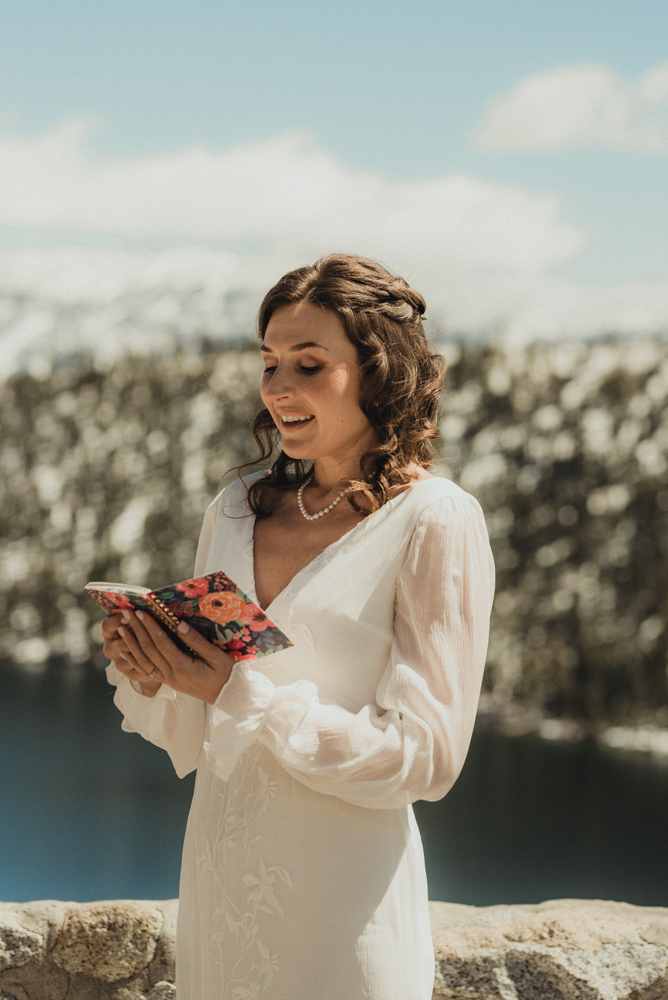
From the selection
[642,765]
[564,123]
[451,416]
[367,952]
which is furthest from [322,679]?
[564,123]

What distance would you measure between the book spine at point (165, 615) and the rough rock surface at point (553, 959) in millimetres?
Result: 1146

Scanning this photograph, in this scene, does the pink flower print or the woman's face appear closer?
the pink flower print

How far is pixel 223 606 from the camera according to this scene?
52.5 inches

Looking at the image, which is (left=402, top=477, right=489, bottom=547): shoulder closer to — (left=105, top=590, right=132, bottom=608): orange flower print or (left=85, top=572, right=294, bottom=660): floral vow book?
(left=85, top=572, right=294, bottom=660): floral vow book

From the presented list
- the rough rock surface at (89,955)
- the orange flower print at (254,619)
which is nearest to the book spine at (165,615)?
the orange flower print at (254,619)

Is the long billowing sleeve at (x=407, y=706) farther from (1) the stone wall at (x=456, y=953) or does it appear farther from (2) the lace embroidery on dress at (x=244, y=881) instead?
(1) the stone wall at (x=456, y=953)

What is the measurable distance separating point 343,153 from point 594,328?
468 cm

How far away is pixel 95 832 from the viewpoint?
16.5 feet

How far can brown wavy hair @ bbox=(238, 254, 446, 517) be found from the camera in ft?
5.02

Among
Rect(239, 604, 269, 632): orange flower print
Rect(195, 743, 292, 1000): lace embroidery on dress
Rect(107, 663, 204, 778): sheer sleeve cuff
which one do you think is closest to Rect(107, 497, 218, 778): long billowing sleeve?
Rect(107, 663, 204, 778): sheer sleeve cuff

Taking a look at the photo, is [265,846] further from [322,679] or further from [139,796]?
[139,796]

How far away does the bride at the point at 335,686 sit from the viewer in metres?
1.38

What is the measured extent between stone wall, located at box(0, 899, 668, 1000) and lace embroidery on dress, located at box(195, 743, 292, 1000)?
0.77 metres

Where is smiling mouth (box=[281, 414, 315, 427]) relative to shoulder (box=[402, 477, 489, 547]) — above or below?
above
